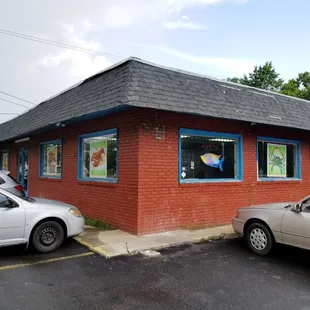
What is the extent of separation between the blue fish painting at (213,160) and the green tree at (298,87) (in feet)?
84.7

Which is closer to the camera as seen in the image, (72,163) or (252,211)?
(252,211)

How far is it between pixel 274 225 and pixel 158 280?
8.50ft

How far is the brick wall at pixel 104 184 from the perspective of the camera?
7844 mm

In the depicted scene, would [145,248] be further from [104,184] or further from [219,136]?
[219,136]

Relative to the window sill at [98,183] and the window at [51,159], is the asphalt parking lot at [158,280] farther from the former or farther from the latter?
the window at [51,159]

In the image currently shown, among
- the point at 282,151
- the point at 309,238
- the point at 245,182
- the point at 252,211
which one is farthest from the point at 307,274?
the point at 282,151

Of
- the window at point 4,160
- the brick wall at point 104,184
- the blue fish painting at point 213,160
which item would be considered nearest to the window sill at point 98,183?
the brick wall at point 104,184

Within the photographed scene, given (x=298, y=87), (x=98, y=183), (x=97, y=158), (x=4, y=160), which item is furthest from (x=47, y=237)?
(x=298, y=87)

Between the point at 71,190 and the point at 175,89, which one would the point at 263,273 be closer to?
the point at 175,89

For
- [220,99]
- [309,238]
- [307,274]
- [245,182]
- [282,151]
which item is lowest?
[307,274]

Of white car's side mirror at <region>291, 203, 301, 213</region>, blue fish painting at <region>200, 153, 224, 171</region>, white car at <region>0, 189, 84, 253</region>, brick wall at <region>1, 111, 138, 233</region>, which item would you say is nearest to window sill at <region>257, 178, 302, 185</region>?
blue fish painting at <region>200, 153, 224, 171</region>

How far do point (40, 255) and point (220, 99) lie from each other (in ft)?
19.7

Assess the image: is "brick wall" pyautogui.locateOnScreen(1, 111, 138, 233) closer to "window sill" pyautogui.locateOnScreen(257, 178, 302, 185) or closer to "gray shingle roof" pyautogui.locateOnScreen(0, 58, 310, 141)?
"gray shingle roof" pyautogui.locateOnScreen(0, 58, 310, 141)

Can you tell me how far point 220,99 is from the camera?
8.82 m
